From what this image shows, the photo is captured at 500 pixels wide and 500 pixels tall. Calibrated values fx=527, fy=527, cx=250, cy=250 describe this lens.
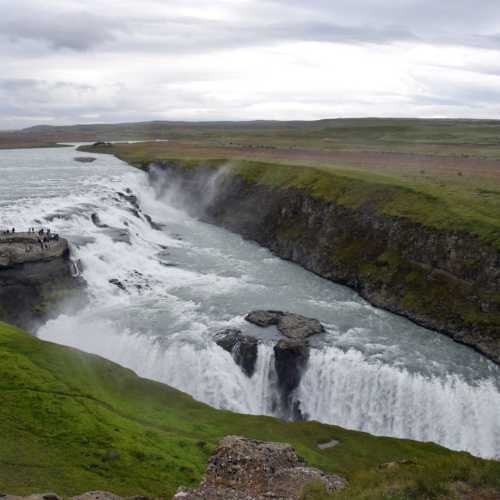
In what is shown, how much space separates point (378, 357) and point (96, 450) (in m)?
20.1

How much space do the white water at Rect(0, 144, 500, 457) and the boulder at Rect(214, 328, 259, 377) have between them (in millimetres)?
446

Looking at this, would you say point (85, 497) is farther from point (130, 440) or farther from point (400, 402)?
point (400, 402)

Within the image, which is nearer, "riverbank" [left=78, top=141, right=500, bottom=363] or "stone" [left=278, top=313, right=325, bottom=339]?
"stone" [left=278, top=313, right=325, bottom=339]

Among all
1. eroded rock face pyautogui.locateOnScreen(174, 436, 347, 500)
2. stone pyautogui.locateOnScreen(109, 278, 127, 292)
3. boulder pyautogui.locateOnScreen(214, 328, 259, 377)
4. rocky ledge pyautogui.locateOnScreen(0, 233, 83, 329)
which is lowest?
boulder pyautogui.locateOnScreen(214, 328, 259, 377)

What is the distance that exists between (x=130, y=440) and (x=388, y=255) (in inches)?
1328

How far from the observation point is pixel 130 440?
1958 cm

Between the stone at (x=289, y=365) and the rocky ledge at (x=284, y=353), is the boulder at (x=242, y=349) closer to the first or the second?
the rocky ledge at (x=284, y=353)

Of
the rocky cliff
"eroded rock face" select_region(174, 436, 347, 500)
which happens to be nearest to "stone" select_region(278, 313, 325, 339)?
the rocky cliff

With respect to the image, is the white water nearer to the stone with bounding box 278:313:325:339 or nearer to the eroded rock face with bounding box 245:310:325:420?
the eroded rock face with bounding box 245:310:325:420

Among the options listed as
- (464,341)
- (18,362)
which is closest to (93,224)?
(18,362)

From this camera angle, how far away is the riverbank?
39969mm

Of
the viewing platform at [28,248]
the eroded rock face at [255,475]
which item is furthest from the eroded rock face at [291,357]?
the viewing platform at [28,248]

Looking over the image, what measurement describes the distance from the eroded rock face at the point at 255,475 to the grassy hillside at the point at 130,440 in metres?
0.91

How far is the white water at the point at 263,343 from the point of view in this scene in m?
30.5
